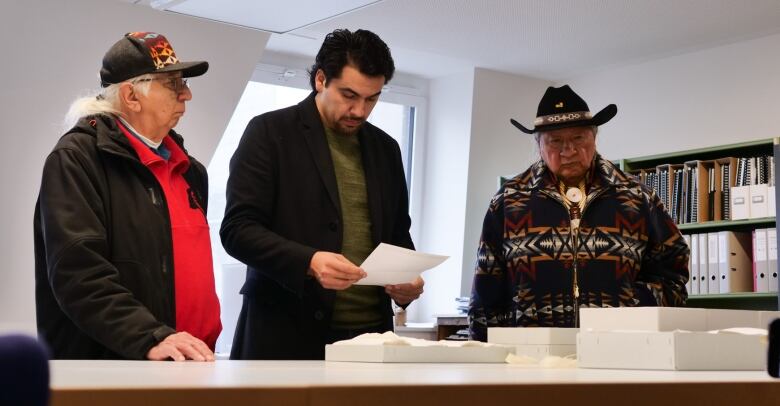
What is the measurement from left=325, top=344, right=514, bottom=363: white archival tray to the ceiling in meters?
3.53

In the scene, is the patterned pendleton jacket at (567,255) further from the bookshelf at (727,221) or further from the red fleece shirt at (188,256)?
the bookshelf at (727,221)

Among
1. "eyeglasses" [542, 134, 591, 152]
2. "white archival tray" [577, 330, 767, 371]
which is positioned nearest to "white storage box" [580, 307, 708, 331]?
"white archival tray" [577, 330, 767, 371]

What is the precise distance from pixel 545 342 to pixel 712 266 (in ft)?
12.6

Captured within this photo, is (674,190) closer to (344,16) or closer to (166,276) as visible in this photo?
(344,16)

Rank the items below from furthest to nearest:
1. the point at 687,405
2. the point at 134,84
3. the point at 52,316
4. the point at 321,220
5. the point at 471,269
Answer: the point at 471,269, the point at 321,220, the point at 134,84, the point at 52,316, the point at 687,405

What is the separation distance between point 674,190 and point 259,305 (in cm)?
377

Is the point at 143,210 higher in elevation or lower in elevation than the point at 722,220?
lower

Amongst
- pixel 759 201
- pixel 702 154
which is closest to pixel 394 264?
pixel 759 201

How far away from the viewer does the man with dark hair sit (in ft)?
7.00

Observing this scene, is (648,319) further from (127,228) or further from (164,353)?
(127,228)

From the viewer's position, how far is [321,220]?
2246 millimetres

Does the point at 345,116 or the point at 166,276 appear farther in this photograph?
the point at 345,116

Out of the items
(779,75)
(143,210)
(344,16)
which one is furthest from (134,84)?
(779,75)

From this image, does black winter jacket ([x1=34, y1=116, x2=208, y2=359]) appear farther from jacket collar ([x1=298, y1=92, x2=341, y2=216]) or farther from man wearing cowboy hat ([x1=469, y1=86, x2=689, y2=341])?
man wearing cowboy hat ([x1=469, y1=86, x2=689, y2=341])
